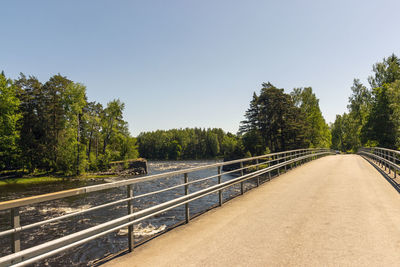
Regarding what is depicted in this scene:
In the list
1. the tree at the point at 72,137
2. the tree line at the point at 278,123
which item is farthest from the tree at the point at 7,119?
the tree line at the point at 278,123

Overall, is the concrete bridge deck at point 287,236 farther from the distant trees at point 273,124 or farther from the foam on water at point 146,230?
the distant trees at point 273,124

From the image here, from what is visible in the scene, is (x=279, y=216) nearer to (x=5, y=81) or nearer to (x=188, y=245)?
(x=188, y=245)

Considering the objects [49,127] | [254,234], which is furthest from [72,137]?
[254,234]

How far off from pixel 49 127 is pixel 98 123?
9.27m

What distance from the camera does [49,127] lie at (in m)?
47.3

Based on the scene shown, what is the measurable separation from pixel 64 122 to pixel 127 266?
50.9 meters

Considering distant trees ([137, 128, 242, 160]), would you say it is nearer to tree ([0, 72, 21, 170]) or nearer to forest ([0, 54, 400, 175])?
forest ([0, 54, 400, 175])

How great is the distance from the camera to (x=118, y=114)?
55375mm

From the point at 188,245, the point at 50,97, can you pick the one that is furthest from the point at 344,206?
the point at 50,97

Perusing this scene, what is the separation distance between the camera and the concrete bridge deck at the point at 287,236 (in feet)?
12.2

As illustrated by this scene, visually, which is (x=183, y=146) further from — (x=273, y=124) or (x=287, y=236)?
(x=287, y=236)

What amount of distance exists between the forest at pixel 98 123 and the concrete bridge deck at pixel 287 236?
3705cm

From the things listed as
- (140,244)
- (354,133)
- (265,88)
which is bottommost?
(140,244)

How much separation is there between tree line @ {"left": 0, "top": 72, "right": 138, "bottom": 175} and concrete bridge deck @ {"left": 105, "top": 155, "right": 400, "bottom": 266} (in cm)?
4280
